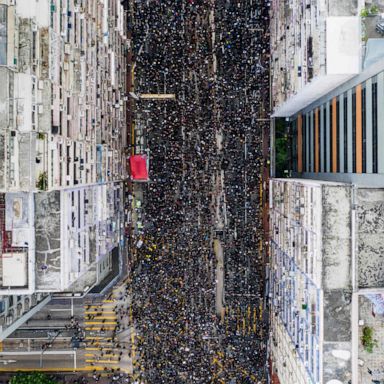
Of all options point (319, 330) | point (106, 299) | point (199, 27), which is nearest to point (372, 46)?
point (319, 330)

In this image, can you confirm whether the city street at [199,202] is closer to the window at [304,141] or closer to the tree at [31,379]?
the tree at [31,379]

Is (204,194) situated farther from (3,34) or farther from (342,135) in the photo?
(3,34)

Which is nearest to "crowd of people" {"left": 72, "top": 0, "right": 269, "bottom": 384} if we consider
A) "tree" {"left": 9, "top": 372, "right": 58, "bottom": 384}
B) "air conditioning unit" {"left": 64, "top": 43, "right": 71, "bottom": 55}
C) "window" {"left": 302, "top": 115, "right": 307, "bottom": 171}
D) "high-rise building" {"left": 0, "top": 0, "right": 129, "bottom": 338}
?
"window" {"left": 302, "top": 115, "right": 307, "bottom": 171}

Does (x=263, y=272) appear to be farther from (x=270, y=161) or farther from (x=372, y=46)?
(x=372, y=46)

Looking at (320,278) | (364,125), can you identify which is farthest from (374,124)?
(320,278)

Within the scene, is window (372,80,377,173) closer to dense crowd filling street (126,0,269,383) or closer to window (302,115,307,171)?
window (302,115,307,171)

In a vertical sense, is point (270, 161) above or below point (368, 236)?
above

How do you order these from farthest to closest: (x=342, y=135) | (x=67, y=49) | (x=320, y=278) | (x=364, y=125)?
1. (x=342, y=135)
2. (x=364, y=125)
3. (x=67, y=49)
4. (x=320, y=278)
